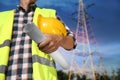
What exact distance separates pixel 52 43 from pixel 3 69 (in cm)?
93

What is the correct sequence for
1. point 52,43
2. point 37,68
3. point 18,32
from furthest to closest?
point 18,32 < point 37,68 < point 52,43

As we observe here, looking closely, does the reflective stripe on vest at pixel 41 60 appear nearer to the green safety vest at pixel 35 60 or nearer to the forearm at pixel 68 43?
the green safety vest at pixel 35 60

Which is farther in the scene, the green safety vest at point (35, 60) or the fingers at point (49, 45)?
the green safety vest at point (35, 60)

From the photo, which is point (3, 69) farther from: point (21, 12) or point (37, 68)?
point (21, 12)

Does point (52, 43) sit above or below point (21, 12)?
below

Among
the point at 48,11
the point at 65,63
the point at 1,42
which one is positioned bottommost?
the point at 65,63

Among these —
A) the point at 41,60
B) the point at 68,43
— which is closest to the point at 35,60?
the point at 41,60

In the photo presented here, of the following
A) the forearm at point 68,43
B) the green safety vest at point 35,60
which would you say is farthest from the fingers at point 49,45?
the green safety vest at point 35,60

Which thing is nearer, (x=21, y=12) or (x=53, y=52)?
(x=53, y=52)

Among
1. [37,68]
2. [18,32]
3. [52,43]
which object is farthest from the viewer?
[18,32]

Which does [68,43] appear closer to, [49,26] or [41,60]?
[41,60]

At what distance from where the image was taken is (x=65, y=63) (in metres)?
2.96

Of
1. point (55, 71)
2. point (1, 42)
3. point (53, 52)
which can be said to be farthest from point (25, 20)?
point (53, 52)

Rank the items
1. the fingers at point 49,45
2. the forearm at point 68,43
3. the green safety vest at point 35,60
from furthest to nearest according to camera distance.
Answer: the green safety vest at point 35,60 < the forearm at point 68,43 < the fingers at point 49,45
